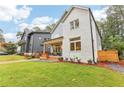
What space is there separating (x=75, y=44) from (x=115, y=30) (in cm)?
233

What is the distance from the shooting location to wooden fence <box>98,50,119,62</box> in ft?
16.7

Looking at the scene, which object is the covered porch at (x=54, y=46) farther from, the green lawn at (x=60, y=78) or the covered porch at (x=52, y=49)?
the green lawn at (x=60, y=78)

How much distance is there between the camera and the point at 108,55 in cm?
530

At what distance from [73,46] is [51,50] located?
8.69 feet

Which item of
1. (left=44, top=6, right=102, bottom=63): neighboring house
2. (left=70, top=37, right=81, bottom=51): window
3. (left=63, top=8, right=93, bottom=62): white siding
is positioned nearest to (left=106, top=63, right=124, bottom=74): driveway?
(left=44, top=6, right=102, bottom=63): neighboring house

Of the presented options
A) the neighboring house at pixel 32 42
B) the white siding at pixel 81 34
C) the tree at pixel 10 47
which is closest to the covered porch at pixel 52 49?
the neighboring house at pixel 32 42

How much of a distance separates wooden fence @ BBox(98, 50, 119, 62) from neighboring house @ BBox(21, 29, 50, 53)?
9.51ft

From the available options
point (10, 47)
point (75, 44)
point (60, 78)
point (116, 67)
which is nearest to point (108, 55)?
point (116, 67)

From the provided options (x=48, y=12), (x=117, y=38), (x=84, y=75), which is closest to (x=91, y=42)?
(x=117, y=38)

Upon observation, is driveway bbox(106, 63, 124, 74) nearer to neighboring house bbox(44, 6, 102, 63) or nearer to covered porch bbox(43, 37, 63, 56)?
neighboring house bbox(44, 6, 102, 63)
